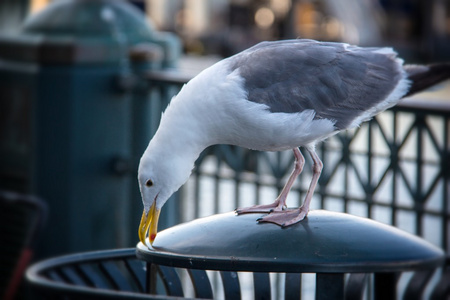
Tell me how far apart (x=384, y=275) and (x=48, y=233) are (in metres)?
3.41

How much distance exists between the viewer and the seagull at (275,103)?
2797 mm

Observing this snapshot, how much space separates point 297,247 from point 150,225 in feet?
2.13

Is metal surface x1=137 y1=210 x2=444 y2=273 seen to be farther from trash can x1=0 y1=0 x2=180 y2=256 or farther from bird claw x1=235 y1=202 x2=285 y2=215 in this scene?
trash can x1=0 y1=0 x2=180 y2=256

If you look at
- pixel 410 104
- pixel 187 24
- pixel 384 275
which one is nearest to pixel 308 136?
pixel 384 275

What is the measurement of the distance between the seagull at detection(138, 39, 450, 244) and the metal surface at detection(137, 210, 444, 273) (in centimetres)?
15

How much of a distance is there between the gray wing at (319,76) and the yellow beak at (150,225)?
0.53 metres

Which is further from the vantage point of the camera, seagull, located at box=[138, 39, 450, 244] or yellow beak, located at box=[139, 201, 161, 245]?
→ seagull, located at box=[138, 39, 450, 244]

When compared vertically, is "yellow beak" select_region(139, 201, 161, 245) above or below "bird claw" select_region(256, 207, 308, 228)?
below

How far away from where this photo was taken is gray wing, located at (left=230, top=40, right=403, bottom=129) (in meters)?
2.98

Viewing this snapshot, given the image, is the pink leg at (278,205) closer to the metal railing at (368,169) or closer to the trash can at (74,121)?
the metal railing at (368,169)

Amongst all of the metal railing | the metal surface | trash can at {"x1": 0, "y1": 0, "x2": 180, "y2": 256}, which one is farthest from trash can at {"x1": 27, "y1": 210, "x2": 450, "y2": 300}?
trash can at {"x1": 0, "y1": 0, "x2": 180, "y2": 256}

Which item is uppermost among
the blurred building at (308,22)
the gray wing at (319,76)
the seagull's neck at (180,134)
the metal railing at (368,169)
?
the blurred building at (308,22)

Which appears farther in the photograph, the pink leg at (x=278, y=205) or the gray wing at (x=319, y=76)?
the gray wing at (x=319, y=76)

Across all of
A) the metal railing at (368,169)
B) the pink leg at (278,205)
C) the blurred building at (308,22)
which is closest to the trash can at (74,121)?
the metal railing at (368,169)
